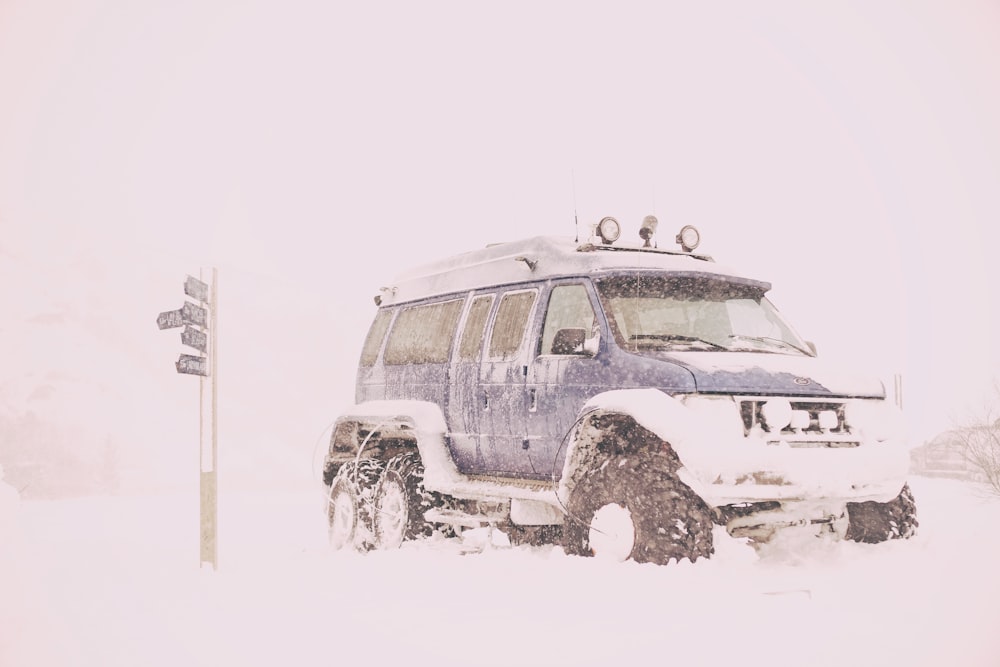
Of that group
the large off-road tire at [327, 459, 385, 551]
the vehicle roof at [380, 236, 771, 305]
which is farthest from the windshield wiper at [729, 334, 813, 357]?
the large off-road tire at [327, 459, 385, 551]

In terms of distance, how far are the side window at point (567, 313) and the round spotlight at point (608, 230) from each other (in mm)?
515

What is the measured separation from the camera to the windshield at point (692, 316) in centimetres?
703

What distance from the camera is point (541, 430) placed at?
7457mm

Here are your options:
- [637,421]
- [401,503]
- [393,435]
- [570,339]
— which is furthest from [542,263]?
[401,503]

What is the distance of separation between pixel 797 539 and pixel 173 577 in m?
5.08

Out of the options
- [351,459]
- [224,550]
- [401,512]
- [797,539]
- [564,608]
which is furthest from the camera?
[224,550]

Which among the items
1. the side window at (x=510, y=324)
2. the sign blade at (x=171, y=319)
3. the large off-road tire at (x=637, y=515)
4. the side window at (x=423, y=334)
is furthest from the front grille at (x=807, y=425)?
the sign blade at (x=171, y=319)

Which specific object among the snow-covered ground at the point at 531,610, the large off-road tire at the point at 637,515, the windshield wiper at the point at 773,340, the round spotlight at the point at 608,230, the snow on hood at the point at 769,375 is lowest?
the snow-covered ground at the point at 531,610

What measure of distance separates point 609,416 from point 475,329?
86.2 inches

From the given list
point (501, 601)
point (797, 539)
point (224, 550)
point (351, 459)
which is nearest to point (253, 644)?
point (501, 601)

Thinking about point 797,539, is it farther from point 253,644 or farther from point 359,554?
point 359,554

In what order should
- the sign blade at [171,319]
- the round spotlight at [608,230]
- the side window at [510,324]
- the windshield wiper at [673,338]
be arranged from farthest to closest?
the sign blade at [171,319] → the side window at [510,324] → the round spotlight at [608,230] → the windshield wiper at [673,338]

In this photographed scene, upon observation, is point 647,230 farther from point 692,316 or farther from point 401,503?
point 401,503

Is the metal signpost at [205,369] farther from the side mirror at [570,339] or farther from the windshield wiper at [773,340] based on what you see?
the windshield wiper at [773,340]
